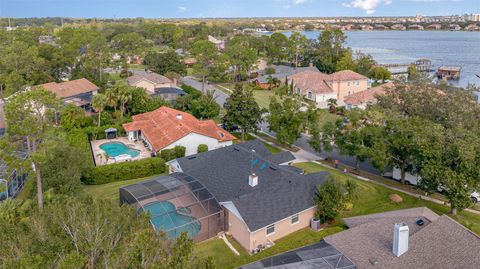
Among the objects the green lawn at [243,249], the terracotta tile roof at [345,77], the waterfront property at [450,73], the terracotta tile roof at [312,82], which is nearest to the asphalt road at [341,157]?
the green lawn at [243,249]

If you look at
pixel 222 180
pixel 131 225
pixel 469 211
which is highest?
pixel 131 225

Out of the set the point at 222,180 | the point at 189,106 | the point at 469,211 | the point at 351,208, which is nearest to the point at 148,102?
the point at 189,106

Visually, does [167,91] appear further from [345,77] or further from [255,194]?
[255,194]

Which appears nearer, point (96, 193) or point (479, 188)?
point (479, 188)

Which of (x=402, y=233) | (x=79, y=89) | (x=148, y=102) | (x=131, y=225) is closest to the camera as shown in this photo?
(x=131, y=225)

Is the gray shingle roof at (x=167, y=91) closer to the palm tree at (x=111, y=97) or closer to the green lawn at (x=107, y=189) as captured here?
the palm tree at (x=111, y=97)

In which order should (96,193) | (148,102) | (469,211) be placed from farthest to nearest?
1. (148,102)
2. (96,193)
3. (469,211)

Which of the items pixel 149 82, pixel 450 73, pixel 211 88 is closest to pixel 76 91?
pixel 149 82

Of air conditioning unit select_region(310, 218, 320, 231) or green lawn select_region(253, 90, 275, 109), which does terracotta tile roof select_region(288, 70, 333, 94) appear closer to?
green lawn select_region(253, 90, 275, 109)

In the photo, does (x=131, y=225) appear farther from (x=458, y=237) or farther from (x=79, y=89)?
(x=79, y=89)
